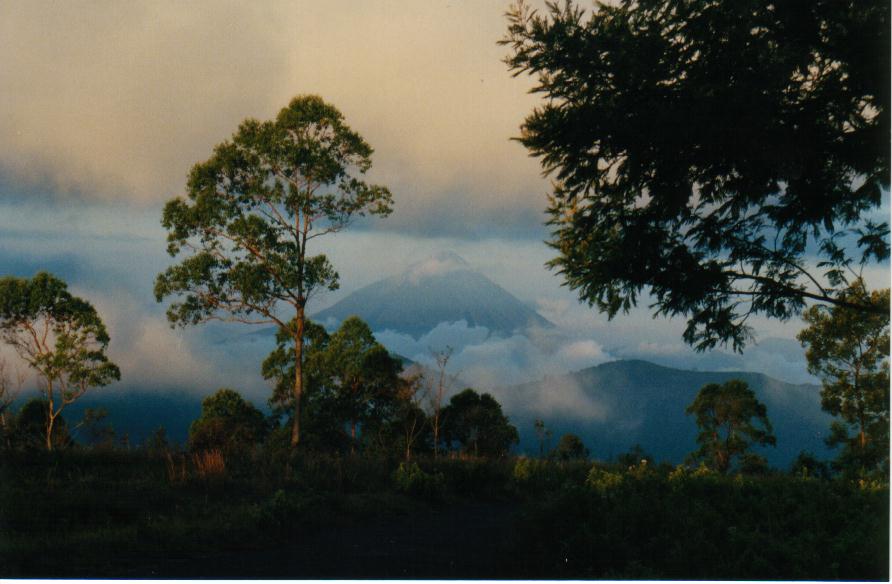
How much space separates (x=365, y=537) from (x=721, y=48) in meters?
7.82

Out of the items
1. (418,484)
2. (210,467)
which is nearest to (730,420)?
(418,484)

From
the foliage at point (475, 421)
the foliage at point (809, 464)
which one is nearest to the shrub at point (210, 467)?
the foliage at point (475, 421)

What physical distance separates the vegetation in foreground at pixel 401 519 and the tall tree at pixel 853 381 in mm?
10420

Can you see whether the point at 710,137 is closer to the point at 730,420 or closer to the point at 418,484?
the point at 418,484

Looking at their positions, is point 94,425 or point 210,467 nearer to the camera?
point 210,467

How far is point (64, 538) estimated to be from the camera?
8.11m

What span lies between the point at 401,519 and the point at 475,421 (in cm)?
1672

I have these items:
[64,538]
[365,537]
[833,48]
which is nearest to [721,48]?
[833,48]

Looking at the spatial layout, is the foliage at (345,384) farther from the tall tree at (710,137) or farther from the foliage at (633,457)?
the tall tree at (710,137)

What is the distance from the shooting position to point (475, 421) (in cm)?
2738

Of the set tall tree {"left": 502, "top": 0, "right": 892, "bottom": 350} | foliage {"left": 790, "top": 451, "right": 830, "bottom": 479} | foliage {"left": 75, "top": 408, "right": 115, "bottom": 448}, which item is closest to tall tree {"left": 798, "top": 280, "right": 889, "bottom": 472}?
foliage {"left": 790, "top": 451, "right": 830, "bottom": 479}

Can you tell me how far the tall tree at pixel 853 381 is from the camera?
19922 mm

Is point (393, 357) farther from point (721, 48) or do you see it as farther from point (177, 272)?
point (721, 48)

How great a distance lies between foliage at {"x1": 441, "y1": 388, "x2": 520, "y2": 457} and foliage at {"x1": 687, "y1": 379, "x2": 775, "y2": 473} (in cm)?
648
